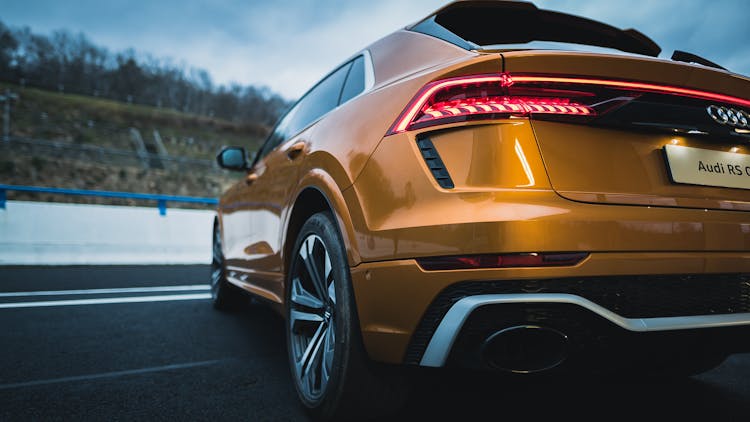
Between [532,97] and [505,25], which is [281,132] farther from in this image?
[532,97]

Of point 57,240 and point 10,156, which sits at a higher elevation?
point 10,156

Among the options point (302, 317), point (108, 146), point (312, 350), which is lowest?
point (312, 350)

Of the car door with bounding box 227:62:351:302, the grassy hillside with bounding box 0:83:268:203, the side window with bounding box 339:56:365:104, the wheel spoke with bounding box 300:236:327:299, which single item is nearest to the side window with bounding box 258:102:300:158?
the car door with bounding box 227:62:351:302

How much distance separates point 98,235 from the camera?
773cm

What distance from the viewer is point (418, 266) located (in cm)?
133

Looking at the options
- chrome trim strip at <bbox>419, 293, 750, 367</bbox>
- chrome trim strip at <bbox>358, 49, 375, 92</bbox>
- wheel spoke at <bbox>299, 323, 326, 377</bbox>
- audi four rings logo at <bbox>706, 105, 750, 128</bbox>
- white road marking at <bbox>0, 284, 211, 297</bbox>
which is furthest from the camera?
white road marking at <bbox>0, 284, 211, 297</bbox>

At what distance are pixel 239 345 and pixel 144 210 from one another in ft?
20.2

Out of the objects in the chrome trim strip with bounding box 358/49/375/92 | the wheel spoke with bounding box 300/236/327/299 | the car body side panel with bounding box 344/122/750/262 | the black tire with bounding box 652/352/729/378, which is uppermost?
the chrome trim strip with bounding box 358/49/375/92

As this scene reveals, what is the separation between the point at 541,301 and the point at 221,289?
3387 millimetres

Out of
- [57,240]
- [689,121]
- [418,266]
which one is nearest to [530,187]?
[418,266]

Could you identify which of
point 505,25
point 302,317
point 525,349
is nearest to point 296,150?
point 302,317

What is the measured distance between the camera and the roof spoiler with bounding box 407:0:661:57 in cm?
179

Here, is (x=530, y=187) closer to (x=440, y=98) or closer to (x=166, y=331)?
(x=440, y=98)

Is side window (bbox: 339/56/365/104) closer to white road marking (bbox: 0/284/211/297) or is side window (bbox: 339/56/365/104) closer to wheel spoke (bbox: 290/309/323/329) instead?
wheel spoke (bbox: 290/309/323/329)
